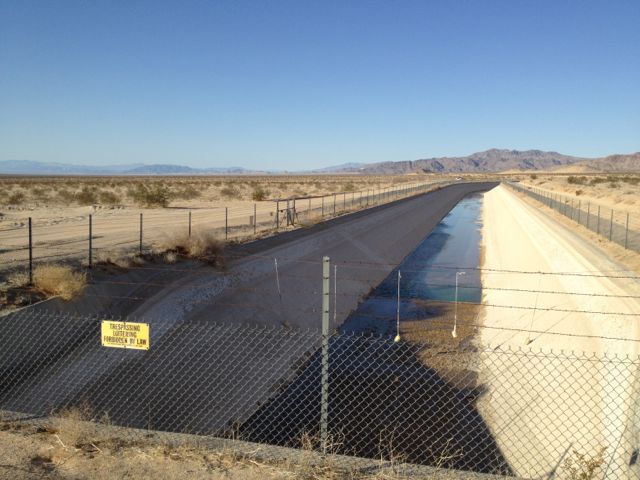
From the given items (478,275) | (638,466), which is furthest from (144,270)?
(478,275)

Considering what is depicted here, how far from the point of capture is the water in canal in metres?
24.2

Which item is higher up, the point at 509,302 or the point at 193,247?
the point at 193,247

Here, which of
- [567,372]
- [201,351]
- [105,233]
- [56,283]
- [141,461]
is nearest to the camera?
[141,461]

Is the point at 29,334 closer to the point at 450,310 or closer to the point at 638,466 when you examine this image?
the point at 638,466

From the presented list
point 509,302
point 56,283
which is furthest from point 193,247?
point 509,302

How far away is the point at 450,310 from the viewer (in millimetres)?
25406

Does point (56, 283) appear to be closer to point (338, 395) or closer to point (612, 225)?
point (338, 395)

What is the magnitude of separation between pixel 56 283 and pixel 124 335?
7.74 metres

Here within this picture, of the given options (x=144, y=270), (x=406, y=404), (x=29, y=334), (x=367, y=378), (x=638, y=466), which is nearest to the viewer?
(x=638, y=466)

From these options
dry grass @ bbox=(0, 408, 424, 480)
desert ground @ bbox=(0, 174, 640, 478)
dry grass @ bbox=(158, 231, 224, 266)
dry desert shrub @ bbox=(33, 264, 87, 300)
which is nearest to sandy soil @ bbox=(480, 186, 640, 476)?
desert ground @ bbox=(0, 174, 640, 478)

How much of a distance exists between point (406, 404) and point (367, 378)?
61.2 inches

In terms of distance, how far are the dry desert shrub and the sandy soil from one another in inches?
376

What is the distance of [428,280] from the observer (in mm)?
33250

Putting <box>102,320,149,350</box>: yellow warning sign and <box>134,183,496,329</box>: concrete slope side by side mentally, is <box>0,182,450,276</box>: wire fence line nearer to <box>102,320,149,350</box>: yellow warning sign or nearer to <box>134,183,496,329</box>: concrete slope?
<box>134,183,496,329</box>: concrete slope
